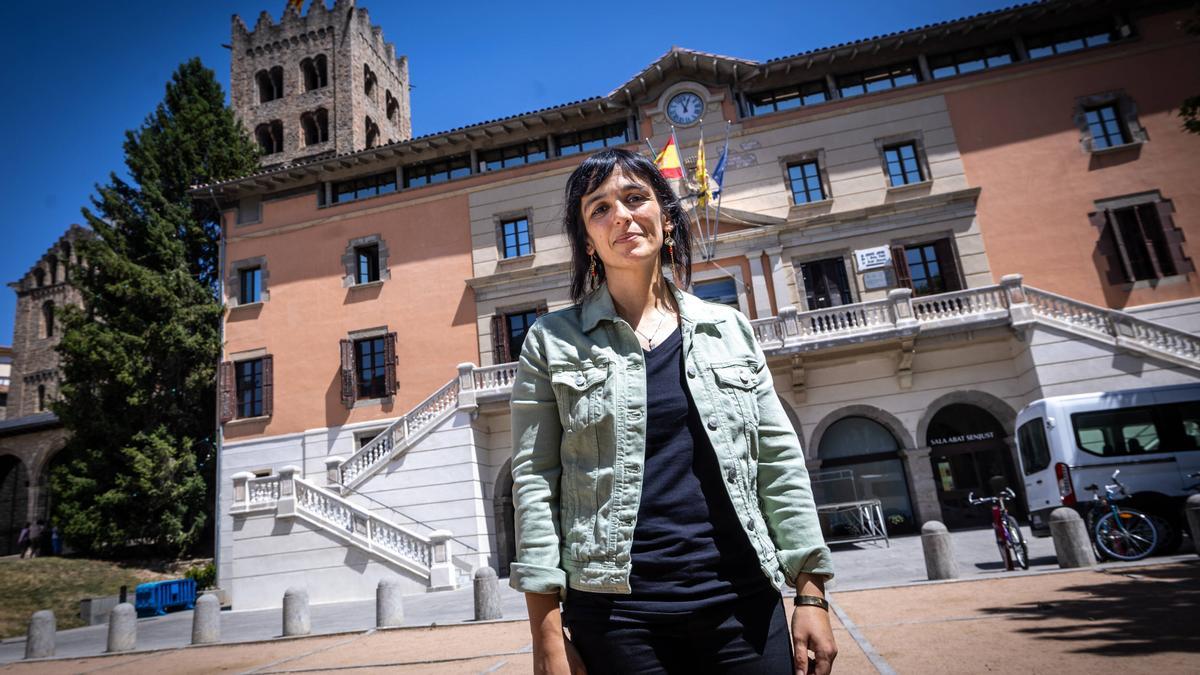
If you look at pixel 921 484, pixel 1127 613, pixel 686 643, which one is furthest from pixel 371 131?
pixel 686 643

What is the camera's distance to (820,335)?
1759cm

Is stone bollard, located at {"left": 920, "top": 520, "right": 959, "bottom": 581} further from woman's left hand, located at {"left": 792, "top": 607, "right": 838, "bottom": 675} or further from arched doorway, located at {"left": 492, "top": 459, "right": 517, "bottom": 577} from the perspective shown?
arched doorway, located at {"left": 492, "top": 459, "right": 517, "bottom": 577}

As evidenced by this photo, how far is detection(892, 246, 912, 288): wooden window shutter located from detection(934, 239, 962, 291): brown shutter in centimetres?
91

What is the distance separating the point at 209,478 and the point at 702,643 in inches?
1040

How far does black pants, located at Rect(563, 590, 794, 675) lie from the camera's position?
5.83 ft

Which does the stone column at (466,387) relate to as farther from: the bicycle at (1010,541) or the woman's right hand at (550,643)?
the woman's right hand at (550,643)

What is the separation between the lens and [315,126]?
1592 inches

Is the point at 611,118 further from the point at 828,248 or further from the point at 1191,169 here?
the point at 1191,169

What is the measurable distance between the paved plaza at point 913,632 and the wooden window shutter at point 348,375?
9.52 m

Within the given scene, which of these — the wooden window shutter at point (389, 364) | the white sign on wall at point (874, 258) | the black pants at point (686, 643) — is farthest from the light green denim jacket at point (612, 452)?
the wooden window shutter at point (389, 364)

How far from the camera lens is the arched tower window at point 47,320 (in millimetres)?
42634

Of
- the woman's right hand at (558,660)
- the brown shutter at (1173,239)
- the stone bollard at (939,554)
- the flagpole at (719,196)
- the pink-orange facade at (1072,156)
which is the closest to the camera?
the woman's right hand at (558,660)

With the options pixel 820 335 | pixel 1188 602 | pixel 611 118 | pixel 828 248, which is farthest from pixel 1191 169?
pixel 1188 602

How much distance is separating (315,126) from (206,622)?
36517mm
